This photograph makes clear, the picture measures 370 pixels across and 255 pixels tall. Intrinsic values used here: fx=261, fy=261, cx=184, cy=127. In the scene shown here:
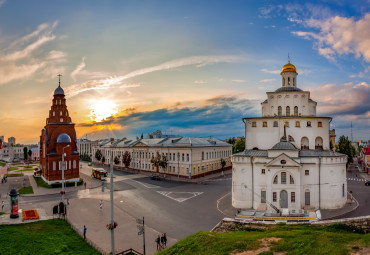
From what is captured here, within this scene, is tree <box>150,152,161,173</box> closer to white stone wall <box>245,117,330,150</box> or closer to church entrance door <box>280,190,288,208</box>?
white stone wall <box>245,117,330,150</box>

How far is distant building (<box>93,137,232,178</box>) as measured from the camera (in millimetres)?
58594

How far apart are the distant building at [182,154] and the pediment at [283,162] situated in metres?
27.4

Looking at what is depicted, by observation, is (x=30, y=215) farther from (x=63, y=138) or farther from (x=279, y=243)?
(x=279, y=243)

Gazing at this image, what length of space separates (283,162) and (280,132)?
6746mm

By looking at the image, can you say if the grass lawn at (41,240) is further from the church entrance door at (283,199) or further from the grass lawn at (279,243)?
the church entrance door at (283,199)

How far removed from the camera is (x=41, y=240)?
2250cm

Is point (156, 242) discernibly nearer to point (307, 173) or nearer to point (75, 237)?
point (75, 237)

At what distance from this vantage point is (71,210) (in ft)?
108

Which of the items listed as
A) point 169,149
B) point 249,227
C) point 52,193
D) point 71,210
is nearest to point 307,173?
point 249,227

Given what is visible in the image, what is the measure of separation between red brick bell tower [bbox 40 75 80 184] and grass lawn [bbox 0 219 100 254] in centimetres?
2570

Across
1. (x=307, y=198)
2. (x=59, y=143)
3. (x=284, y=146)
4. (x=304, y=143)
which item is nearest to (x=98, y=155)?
(x=59, y=143)

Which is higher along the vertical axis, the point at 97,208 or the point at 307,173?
the point at 307,173

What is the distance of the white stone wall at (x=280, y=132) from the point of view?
36438 mm

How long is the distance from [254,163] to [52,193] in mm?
33405
